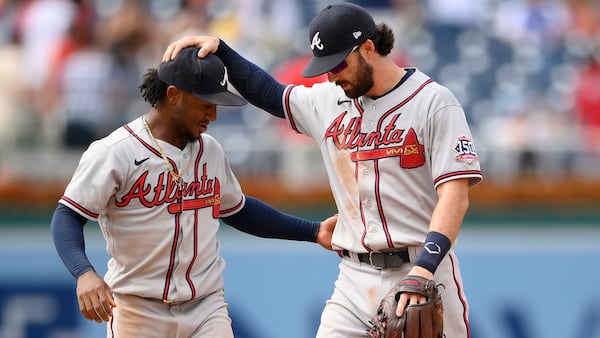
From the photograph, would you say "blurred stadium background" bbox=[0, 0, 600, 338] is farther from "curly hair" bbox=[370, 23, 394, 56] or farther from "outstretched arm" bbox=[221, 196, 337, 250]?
"curly hair" bbox=[370, 23, 394, 56]

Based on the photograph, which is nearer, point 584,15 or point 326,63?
point 326,63

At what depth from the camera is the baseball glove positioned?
4.00 m

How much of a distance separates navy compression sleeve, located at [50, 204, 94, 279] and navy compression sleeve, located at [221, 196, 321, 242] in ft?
2.61

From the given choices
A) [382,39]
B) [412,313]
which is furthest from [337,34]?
[412,313]

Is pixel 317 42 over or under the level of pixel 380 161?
over

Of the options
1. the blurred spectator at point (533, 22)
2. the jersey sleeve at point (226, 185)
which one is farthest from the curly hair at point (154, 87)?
the blurred spectator at point (533, 22)

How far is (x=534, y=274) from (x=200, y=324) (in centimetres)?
377

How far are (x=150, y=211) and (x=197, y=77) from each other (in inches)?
21.7

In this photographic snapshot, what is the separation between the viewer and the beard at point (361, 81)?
4301mm

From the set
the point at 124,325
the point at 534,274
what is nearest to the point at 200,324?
the point at 124,325

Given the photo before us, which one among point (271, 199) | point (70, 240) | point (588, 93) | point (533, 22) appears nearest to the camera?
point (70, 240)

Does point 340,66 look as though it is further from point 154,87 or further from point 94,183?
point 94,183

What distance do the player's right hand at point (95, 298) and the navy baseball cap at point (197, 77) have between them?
80 cm

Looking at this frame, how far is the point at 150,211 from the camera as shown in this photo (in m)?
4.32
